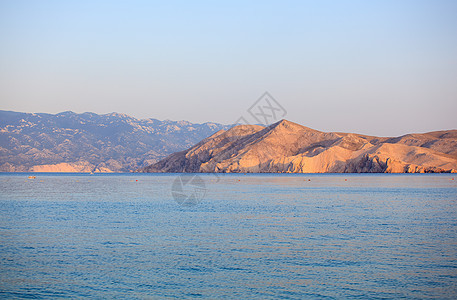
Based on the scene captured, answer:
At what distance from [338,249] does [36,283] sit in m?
15.8

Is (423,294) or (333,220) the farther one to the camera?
(333,220)

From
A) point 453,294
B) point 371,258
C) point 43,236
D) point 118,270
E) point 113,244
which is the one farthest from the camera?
point 43,236

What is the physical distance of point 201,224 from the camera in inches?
1526

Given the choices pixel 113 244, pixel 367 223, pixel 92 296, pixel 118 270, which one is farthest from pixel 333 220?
pixel 92 296

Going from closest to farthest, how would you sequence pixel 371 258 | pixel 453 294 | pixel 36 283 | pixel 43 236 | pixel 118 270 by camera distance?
1. pixel 453 294
2. pixel 36 283
3. pixel 118 270
4. pixel 371 258
5. pixel 43 236

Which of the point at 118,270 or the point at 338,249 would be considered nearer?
the point at 118,270

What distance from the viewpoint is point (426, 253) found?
25969 mm

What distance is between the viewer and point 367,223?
38562 mm

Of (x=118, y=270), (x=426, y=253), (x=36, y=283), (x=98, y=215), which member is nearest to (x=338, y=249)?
(x=426, y=253)

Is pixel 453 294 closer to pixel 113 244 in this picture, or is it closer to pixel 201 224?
pixel 113 244

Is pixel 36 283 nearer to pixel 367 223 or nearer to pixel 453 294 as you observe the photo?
pixel 453 294

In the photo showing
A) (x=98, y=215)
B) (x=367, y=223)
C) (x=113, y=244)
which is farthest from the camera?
(x=98, y=215)

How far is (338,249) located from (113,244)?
13.3 meters

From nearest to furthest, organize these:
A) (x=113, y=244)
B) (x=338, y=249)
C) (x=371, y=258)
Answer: (x=371, y=258) < (x=338, y=249) < (x=113, y=244)
